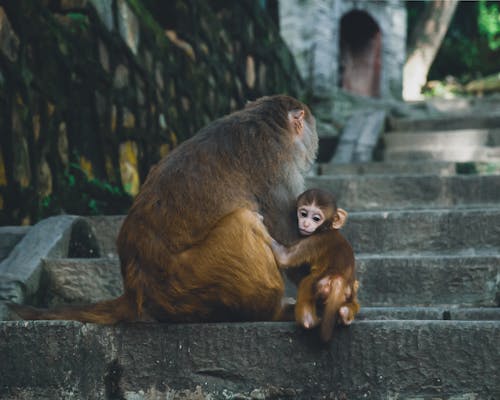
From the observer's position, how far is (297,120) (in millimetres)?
3703

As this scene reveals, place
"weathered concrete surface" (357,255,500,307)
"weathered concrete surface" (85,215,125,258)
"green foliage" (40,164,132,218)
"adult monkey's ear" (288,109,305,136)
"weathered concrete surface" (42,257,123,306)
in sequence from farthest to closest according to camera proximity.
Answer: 1. "green foliage" (40,164,132,218)
2. "weathered concrete surface" (85,215,125,258)
3. "weathered concrete surface" (42,257,123,306)
4. "weathered concrete surface" (357,255,500,307)
5. "adult monkey's ear" (288,109,305,136)

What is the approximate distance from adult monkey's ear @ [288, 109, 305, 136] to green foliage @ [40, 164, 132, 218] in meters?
1.97

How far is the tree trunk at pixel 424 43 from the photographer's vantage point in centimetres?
1625

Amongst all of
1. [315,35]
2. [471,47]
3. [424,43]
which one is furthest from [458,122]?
[471,47]

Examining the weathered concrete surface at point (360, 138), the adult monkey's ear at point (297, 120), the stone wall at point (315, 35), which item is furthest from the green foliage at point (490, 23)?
the adult monkey's ear at point (297, 120)

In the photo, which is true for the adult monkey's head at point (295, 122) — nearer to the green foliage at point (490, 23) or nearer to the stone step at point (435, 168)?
the stone step at point (435, 168)

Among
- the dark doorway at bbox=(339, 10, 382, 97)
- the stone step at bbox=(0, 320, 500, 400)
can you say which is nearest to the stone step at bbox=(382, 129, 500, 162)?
the stone step at bbox=(0, 320, 500, 400)

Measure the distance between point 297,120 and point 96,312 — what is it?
1.35 meters

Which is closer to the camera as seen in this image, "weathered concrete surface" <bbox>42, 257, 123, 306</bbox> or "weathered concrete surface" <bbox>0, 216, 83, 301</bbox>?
"weathered concrete surface" <bbox>0, 216, 83, 301</bbox>

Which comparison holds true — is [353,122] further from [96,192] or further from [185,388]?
[185,388]

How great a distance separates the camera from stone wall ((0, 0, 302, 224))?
4719mm

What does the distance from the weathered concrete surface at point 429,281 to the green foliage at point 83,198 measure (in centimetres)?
214

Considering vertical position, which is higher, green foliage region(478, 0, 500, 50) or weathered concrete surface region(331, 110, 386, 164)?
weathered concrete surface region(331, 110, 386, 164)

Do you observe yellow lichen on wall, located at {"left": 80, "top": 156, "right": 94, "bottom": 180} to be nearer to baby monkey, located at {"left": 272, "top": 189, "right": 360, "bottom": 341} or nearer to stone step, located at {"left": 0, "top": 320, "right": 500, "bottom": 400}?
baby monkey, located at {"left": 272, "top": 189, "right": 360, "bottom": 341}
